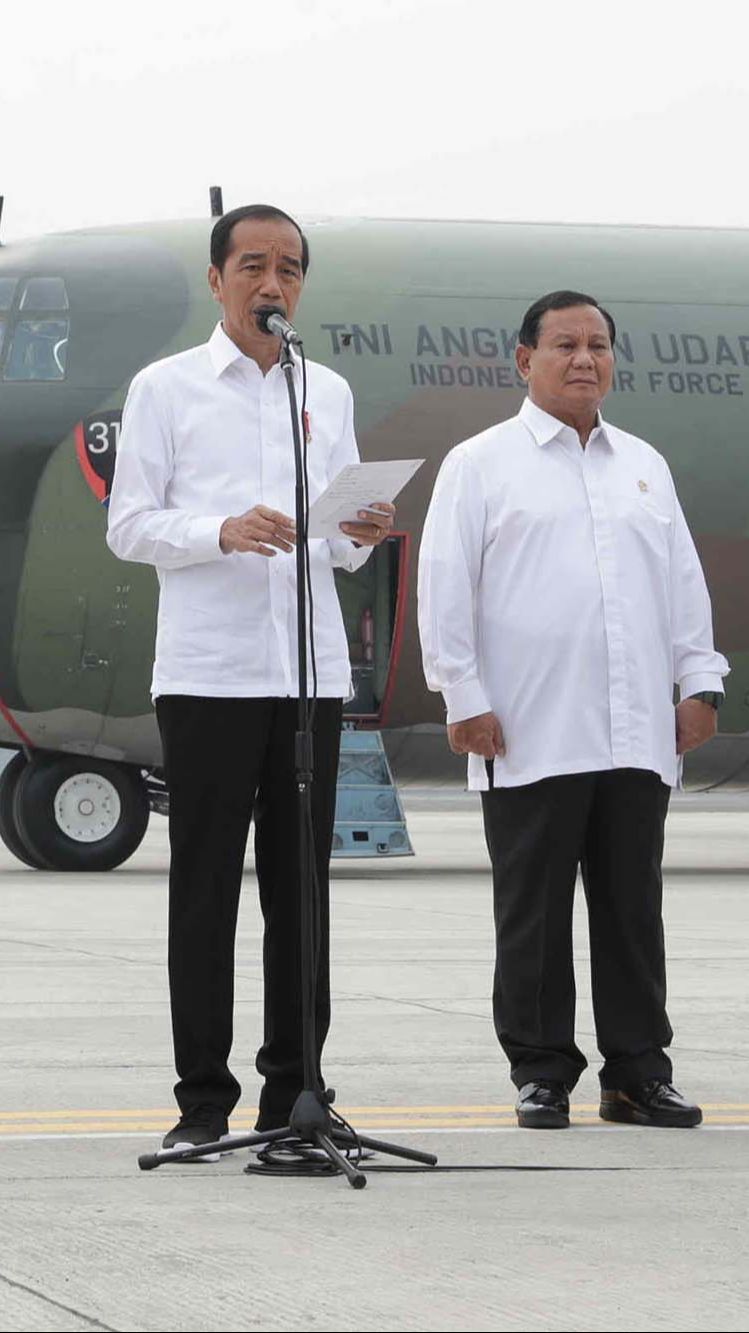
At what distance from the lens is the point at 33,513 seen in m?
16.6

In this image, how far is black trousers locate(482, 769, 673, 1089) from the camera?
666 cm

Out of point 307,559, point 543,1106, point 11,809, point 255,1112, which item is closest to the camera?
point 307,559

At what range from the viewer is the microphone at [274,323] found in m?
5.79

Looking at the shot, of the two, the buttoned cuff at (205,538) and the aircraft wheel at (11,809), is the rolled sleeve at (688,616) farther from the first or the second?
the aircraft wheel at (11,809)

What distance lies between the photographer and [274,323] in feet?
Answer: 19.2

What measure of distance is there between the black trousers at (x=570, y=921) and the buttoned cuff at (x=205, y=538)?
4.22ft

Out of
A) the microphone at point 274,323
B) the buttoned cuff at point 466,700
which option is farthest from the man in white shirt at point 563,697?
the microphone at point 274,323

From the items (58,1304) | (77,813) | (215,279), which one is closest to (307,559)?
(215,279)

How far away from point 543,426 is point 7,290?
10.9 m

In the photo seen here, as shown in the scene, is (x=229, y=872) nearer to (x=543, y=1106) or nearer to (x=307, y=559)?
(x=307, y=559)

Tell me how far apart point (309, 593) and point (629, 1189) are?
154cm

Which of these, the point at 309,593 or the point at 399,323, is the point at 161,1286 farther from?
the point at 399,323

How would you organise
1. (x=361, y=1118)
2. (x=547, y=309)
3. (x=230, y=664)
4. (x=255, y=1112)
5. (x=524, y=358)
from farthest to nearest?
(x=524, y=358) → (x=547, y=309) → (x=255, y=1112) → (x=361, y=1118) → (x=230, y=664)

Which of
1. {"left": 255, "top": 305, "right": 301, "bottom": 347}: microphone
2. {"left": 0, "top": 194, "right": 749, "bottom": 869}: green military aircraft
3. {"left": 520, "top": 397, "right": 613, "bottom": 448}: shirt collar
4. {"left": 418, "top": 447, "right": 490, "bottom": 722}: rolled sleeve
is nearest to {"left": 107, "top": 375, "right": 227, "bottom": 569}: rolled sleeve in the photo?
{"left": 255, "top": 305, "right": 301, "bottom": 347}: microphone
